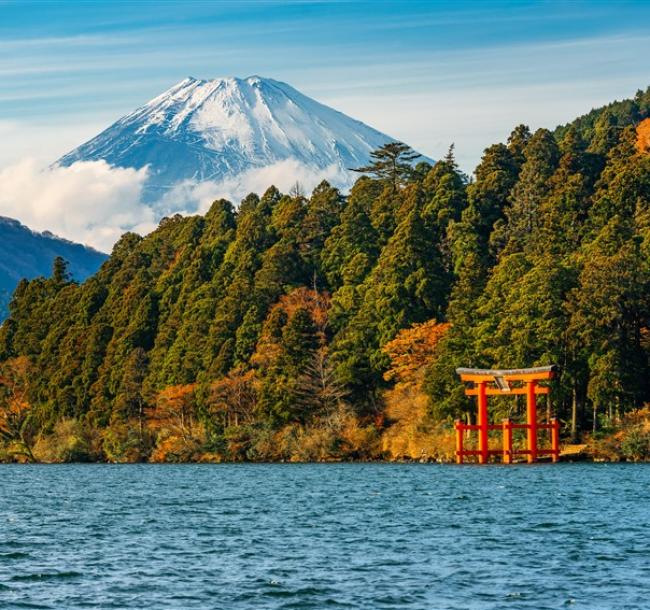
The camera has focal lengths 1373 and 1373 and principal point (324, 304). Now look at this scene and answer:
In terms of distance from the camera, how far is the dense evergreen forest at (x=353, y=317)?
75562mm

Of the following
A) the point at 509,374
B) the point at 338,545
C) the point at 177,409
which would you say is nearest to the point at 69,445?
the point at 177,409

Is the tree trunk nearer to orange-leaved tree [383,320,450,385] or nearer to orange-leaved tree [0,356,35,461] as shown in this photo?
orange-leaved tree [383,320,450,385]

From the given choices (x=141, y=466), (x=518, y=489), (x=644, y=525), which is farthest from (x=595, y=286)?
(x=644, y=525)

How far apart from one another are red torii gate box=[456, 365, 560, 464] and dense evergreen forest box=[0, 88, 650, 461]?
2.99 m

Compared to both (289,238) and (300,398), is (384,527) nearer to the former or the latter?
(300,398)

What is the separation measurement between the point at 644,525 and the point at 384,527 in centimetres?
704

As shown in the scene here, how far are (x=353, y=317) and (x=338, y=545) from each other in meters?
57.7

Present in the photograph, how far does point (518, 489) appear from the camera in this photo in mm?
51188

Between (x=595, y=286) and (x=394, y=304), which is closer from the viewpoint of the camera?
(x=595, y=286)

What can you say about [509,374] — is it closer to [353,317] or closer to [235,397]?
[353,317]

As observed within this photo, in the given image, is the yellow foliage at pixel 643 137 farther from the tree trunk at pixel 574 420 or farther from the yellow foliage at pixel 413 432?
the tree trunk at pixel 574 420

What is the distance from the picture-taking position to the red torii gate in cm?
6919

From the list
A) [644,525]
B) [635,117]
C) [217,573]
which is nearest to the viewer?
[217,573]

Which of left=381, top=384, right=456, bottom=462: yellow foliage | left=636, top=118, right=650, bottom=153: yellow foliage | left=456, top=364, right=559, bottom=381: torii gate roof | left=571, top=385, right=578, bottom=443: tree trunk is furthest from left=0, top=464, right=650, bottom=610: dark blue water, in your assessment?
left=636, top=118, right=650, bottom=153: yellow foliage
